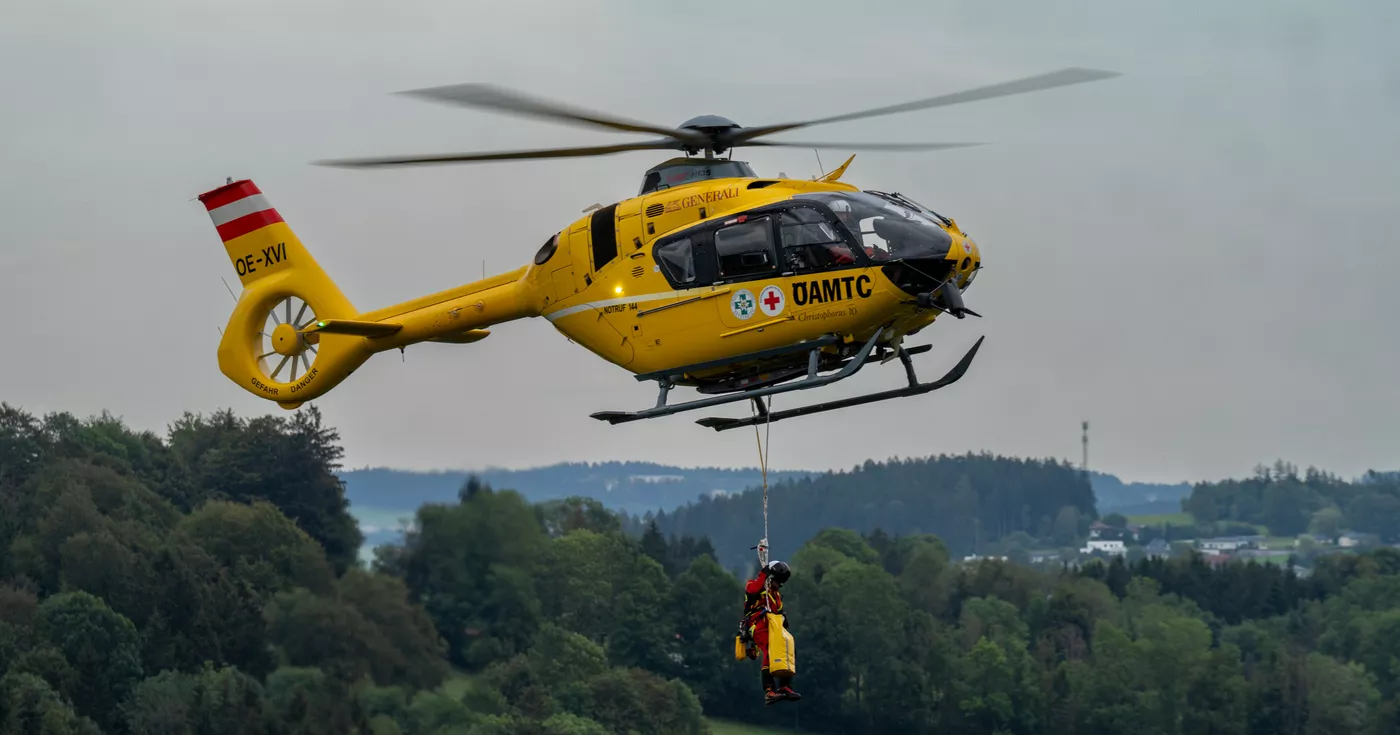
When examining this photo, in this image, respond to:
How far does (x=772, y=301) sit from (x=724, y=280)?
846 mm

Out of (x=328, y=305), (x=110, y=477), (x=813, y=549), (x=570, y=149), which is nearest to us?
(x=570, y=149)

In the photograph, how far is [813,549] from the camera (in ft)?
452

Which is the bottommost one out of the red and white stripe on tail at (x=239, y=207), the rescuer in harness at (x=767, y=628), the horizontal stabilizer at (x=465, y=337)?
the rescuer in harness at (x=767, y=628)

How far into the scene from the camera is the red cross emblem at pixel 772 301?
103 ft

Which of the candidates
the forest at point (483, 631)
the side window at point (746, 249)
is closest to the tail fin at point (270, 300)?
the side window at point (746, 249)

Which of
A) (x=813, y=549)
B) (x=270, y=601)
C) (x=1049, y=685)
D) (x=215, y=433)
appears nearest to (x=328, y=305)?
(x=270, y=601)

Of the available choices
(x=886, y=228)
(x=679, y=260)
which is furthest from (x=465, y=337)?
(x=886, y=228)

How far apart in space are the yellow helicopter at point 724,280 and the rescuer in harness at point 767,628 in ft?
9.68

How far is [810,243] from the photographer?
3127 cm

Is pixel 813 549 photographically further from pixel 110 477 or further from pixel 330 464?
pixel 110 477

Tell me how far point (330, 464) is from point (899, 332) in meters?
70.7

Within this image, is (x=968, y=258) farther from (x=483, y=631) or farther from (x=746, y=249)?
(x=483, y=631)

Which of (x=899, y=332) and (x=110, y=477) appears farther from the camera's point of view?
(x=110, y=477)

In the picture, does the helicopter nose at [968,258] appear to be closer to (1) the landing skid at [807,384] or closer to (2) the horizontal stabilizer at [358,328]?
(1) the landing skid at [807,384]
